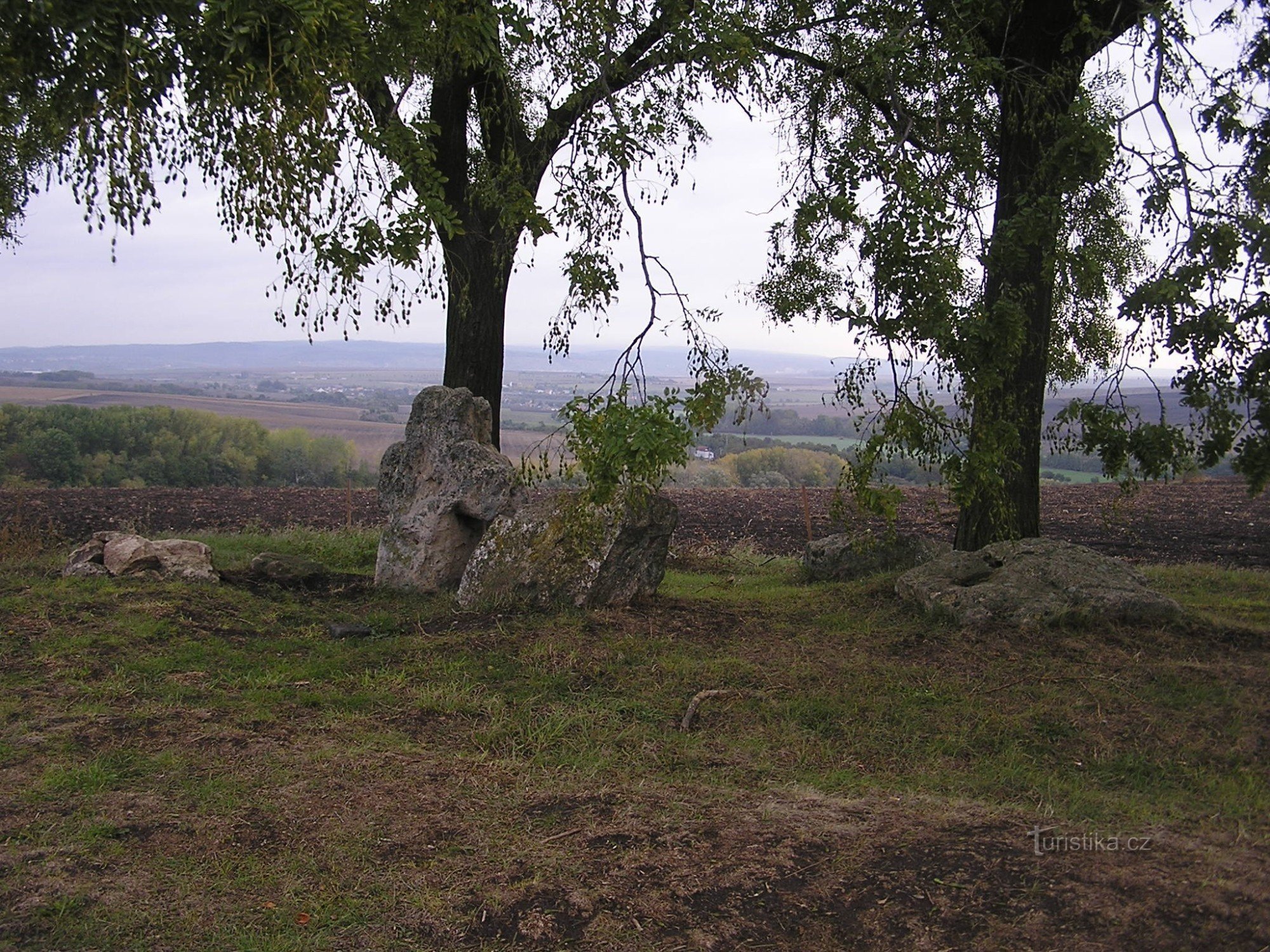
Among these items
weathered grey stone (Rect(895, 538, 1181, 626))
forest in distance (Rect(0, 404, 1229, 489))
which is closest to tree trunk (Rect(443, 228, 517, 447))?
weathered grey stone (Rect(895, 538, 1181, 626))

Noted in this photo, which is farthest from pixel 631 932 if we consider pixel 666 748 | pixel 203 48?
pixel 203 48

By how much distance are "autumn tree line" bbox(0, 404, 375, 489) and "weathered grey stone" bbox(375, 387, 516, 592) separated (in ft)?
44.4

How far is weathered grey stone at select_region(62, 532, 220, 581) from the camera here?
414 inches

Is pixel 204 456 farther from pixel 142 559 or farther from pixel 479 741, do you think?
pixel 479 741

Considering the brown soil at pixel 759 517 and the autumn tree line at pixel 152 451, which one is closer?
the brown soil at pixel 759 517

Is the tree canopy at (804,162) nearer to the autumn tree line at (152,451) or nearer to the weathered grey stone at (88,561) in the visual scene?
the weathered grey stone at (88,561)

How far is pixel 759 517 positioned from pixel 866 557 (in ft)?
23.5

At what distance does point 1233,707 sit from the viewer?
7070 mm

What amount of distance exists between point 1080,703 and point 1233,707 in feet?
3.30

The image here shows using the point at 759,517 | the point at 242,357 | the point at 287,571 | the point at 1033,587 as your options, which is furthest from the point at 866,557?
the point at 242,357

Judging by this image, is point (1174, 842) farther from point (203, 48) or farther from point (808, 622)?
point (203, 48)

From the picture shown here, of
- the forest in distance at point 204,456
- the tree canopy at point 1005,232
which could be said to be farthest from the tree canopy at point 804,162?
the forest in distance at point 204,456

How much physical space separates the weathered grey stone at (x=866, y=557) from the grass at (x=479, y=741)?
2153mm

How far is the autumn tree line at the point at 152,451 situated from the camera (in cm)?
2511
